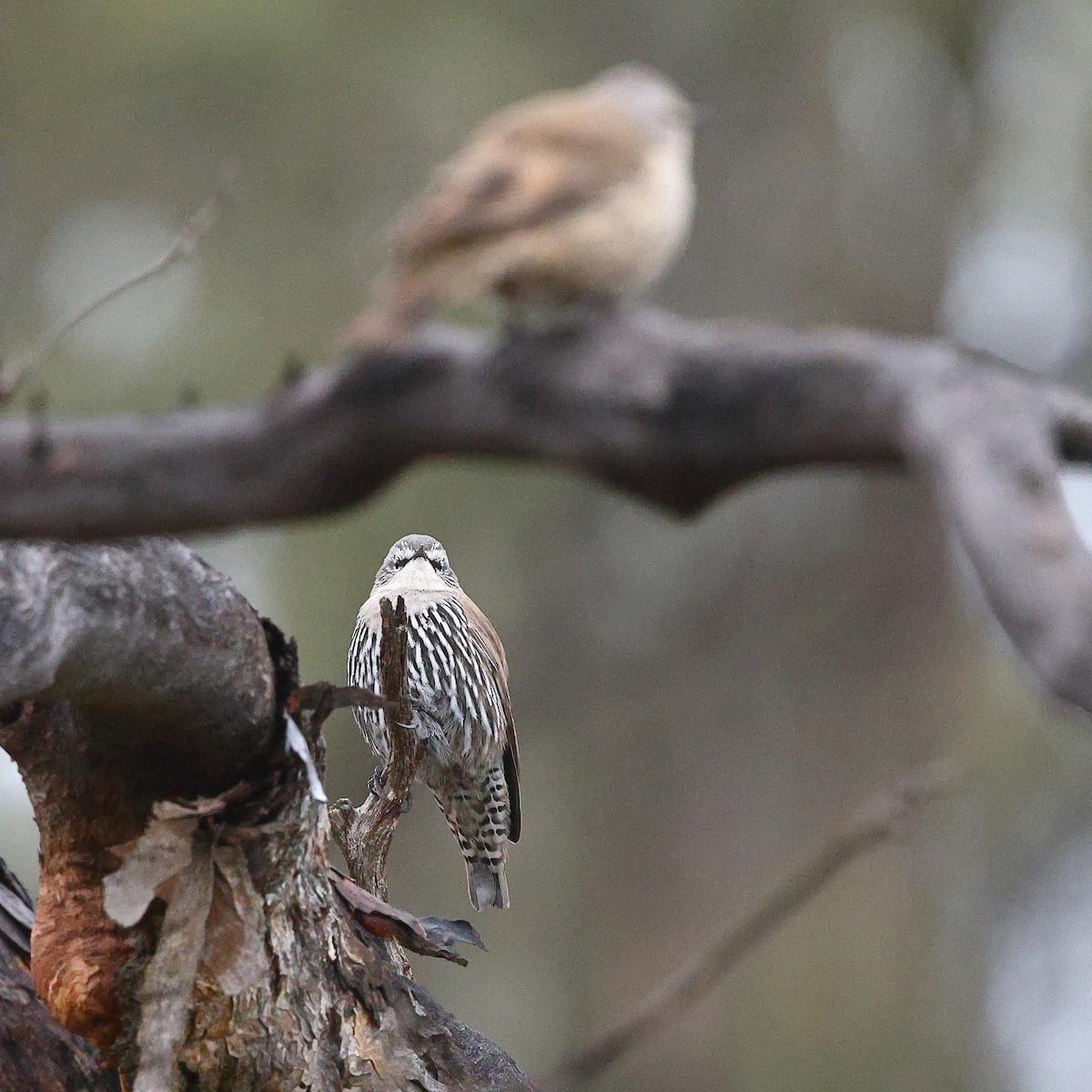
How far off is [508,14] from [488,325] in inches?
87.3

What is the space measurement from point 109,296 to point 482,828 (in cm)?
66

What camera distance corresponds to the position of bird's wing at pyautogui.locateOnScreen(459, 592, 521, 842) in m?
1.24

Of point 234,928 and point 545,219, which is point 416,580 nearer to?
point 234,928

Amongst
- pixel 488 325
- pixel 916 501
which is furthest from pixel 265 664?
pixel 916 501

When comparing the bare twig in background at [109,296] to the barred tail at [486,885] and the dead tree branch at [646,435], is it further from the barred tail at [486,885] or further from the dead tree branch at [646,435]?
the barred tail at [486,885]

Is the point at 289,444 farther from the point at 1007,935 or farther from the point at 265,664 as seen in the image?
the point at 1007,935

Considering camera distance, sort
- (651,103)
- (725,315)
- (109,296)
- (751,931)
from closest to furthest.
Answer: (109,296), (751,931), (651,103), (725,315)

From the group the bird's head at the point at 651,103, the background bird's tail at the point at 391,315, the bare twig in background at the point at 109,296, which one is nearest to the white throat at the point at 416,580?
the bare twig in background at the point at 109,296

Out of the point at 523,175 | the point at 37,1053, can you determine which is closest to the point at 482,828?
the point at 37,1053

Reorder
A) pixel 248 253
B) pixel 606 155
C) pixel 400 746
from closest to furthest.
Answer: pixel 400 746
pixel 606 155
pixel 248 253

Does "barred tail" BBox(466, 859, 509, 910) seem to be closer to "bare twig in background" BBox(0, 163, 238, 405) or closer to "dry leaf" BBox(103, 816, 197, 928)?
"dry leaf" BBox(103, 816, 197, 928)

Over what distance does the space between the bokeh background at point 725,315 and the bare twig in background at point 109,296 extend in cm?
272

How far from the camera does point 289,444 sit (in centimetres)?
267

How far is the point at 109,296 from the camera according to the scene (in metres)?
1.57
